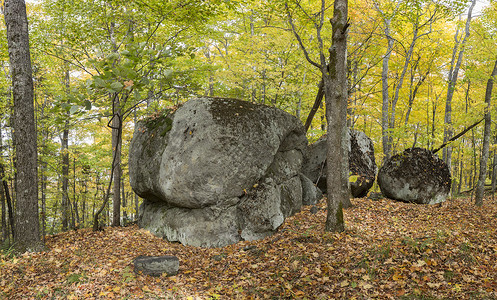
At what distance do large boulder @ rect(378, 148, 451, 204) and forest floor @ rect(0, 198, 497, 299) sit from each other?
286cm

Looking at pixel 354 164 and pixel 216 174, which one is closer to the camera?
pixel 216 174

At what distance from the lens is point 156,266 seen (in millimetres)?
5609

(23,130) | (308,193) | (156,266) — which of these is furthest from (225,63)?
(156,266)

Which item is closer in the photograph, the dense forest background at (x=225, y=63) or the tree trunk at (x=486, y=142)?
the dense forest background at (x=225, y=63)

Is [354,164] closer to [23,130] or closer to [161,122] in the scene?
[161,122]

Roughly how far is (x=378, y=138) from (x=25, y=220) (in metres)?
17.4

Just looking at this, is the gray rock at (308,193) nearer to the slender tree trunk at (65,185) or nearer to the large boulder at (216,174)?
the large boulder at (216,174)

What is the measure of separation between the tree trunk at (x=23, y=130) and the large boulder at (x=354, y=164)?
877cm

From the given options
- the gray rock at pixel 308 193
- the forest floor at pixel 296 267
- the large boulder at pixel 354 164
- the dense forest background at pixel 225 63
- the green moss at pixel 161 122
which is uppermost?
the dense forest background at pixel 225 63

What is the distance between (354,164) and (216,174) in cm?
645

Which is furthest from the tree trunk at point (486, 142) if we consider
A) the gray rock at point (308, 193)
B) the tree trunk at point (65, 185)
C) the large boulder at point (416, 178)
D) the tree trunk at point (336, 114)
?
the tree trunk at point (65, 185)

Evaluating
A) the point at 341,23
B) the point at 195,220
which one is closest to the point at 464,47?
the point at 341,23

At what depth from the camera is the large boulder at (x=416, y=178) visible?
10.7 m

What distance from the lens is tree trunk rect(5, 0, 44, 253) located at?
6.48m
